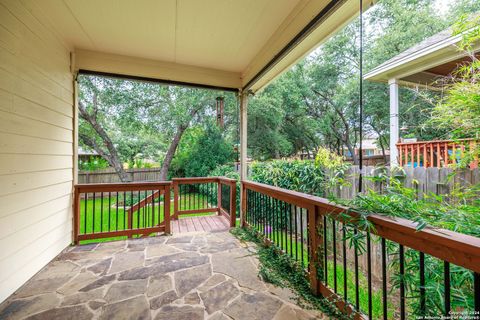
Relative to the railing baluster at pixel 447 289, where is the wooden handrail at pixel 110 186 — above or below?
above

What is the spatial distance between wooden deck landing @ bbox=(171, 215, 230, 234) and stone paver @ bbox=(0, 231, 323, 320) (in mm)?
781

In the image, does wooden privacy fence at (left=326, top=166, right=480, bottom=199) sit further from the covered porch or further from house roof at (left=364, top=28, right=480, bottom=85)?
the covered porch

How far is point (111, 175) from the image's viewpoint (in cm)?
925

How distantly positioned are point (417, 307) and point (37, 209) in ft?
10.8

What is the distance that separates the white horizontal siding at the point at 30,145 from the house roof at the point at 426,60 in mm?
4557

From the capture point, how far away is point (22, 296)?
6.18 ft

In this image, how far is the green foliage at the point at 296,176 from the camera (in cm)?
374

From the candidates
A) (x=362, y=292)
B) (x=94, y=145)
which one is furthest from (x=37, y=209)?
(x=94, y=145)

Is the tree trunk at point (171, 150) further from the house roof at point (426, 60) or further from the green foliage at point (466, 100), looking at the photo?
the green foliage at point (466, 100)

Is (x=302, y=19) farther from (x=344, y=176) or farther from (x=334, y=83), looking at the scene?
(x=334, y=83)

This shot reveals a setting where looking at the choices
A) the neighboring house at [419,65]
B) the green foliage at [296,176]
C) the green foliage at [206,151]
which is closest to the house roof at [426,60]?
the neighboring house at [419,65]

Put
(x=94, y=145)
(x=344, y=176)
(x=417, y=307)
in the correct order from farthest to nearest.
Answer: (x=94, y=145) → (x=344, y=176) → (x=417, y=307)

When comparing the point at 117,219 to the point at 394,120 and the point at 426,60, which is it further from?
the point at 426,60

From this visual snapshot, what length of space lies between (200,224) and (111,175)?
23.6 ft
